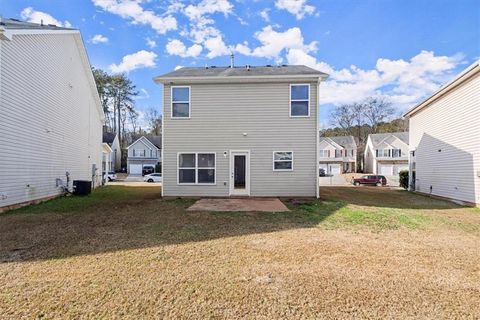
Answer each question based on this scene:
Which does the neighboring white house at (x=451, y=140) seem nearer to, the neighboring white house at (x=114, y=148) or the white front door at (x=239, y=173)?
the white front door at (x=239, y=173)

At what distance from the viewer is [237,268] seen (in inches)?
167

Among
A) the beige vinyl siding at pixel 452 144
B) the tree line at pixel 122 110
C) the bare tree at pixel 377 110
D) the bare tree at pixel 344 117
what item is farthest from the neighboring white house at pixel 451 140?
the bare tree at pixel 344 117

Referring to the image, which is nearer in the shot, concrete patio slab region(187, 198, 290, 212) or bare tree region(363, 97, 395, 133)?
concrete patio slab region(187, 198, 290, 212)

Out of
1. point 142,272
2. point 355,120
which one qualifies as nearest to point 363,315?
point 142,272

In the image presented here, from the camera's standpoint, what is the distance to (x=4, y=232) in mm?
6207

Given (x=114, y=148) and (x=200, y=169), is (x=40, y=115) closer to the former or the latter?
(x=200, y=169)

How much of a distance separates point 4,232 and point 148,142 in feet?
125

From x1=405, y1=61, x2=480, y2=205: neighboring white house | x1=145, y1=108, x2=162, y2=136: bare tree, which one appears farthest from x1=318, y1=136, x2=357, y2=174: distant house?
x1=405, y1=61, x2=480, y2=205: neighboring white house

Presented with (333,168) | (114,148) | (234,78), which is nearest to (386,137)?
(333,168)

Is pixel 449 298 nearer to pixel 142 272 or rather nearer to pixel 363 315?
pixel 363 315

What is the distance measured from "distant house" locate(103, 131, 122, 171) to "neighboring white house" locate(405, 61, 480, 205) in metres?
36.2

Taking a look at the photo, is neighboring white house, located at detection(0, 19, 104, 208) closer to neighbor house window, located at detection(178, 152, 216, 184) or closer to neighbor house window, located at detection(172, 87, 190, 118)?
neighbor house window, located at detection(172, 87, 190, 118)

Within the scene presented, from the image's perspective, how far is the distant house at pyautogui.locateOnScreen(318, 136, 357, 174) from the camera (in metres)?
47.6

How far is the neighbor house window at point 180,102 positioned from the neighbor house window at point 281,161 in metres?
4.26
